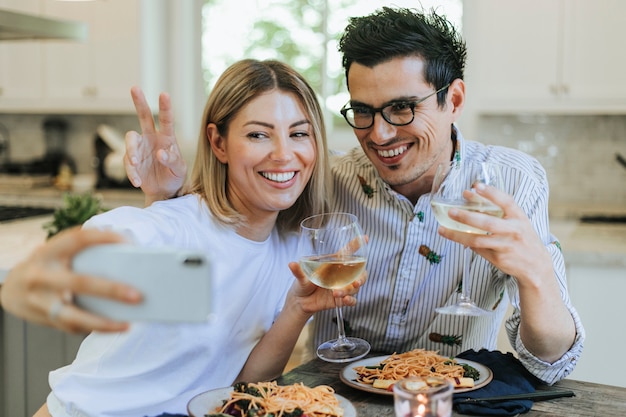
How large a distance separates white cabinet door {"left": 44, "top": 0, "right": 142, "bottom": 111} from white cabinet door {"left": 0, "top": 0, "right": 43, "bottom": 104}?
0.30 feet

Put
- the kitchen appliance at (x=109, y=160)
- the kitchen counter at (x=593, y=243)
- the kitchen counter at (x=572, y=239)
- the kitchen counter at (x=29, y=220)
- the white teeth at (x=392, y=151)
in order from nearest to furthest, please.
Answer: the white teeth at (x=392, y=151) < the kitchen counter at (x=29, y=220) < the kitchen counter at (x=572, y=239) < the kitchen counter at (x=593, y=243) < the kitchen appliance at (x=109, y=160)

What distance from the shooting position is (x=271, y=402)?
127 cm

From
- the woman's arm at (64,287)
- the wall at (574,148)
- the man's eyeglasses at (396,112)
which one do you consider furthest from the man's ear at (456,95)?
the wall at (574,148)

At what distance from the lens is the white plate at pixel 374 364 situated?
1.38 metres

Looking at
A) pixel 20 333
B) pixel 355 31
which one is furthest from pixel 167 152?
pixel 20 333

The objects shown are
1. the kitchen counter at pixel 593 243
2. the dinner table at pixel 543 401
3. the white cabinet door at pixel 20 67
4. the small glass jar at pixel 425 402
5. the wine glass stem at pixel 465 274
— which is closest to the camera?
the small glass jar at pixel 425 402

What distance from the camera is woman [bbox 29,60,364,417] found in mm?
1582

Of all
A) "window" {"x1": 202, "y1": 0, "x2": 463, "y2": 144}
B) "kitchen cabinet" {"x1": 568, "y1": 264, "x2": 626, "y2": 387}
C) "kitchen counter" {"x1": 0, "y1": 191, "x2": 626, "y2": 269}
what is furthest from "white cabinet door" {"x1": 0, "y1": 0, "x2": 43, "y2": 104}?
"kitchen cabinet" {"x1": 568, "y1": 264, "x2": 626, "y2": 387}

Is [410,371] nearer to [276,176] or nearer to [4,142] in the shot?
[276,176]

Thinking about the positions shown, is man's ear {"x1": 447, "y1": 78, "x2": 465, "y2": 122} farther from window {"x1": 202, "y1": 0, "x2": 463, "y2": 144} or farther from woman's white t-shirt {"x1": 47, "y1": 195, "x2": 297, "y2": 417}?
window {"x1": 202, "y1": 0, "x2": 463, "y2": 144}

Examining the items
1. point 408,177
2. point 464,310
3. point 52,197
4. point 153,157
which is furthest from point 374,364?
point 52,197

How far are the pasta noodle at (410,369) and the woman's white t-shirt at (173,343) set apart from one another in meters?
0.36

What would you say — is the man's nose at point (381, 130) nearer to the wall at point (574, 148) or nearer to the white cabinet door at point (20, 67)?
the wall at point (574, 148)

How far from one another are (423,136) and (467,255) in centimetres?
33
